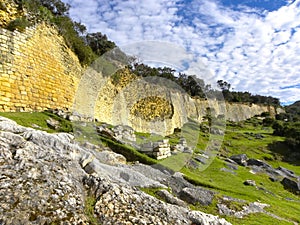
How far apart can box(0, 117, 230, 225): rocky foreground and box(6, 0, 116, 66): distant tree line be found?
34.6ft

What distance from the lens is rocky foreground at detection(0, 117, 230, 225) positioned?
524cm

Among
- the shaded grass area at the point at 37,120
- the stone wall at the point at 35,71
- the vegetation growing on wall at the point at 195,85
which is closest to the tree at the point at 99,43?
the vegetation growing on wall at the point at 195,85

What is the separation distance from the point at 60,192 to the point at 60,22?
19152mm

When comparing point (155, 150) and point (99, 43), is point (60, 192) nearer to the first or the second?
point (155, 150)

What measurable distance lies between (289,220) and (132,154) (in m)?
8.95

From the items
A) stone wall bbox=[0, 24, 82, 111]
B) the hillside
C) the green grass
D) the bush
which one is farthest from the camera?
the bush

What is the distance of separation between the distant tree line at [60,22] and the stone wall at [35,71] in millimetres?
588

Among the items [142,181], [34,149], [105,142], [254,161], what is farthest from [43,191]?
[254,161]

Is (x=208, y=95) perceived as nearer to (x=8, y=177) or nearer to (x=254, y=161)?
(x=254, y=161)

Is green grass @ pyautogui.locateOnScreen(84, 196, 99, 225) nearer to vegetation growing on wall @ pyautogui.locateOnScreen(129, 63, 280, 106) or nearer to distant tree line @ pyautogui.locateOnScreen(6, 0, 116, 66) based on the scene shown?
distant tree line @ pyautogui.locateOnScreen(6, 0, 116, 66)

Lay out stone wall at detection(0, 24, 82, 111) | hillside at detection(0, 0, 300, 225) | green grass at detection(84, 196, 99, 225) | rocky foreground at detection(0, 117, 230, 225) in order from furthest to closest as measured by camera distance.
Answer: stone wall at detection(0, 24, 82, 111) < hillside at detection(0, 0, 300, 225) < green grass at detection(84, 196, 99, 225) < rocky foreground at detection(0, 117, 230, 225)

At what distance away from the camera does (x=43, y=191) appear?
5707 mm

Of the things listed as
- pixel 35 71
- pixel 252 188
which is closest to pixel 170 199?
pixel 252 188

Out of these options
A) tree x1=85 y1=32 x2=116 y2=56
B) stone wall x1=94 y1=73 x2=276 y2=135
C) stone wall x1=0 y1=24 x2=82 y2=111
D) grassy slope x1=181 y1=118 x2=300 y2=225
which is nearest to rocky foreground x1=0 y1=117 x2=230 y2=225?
grassy slope x1=181 y1=118 x2=300 y2=225
